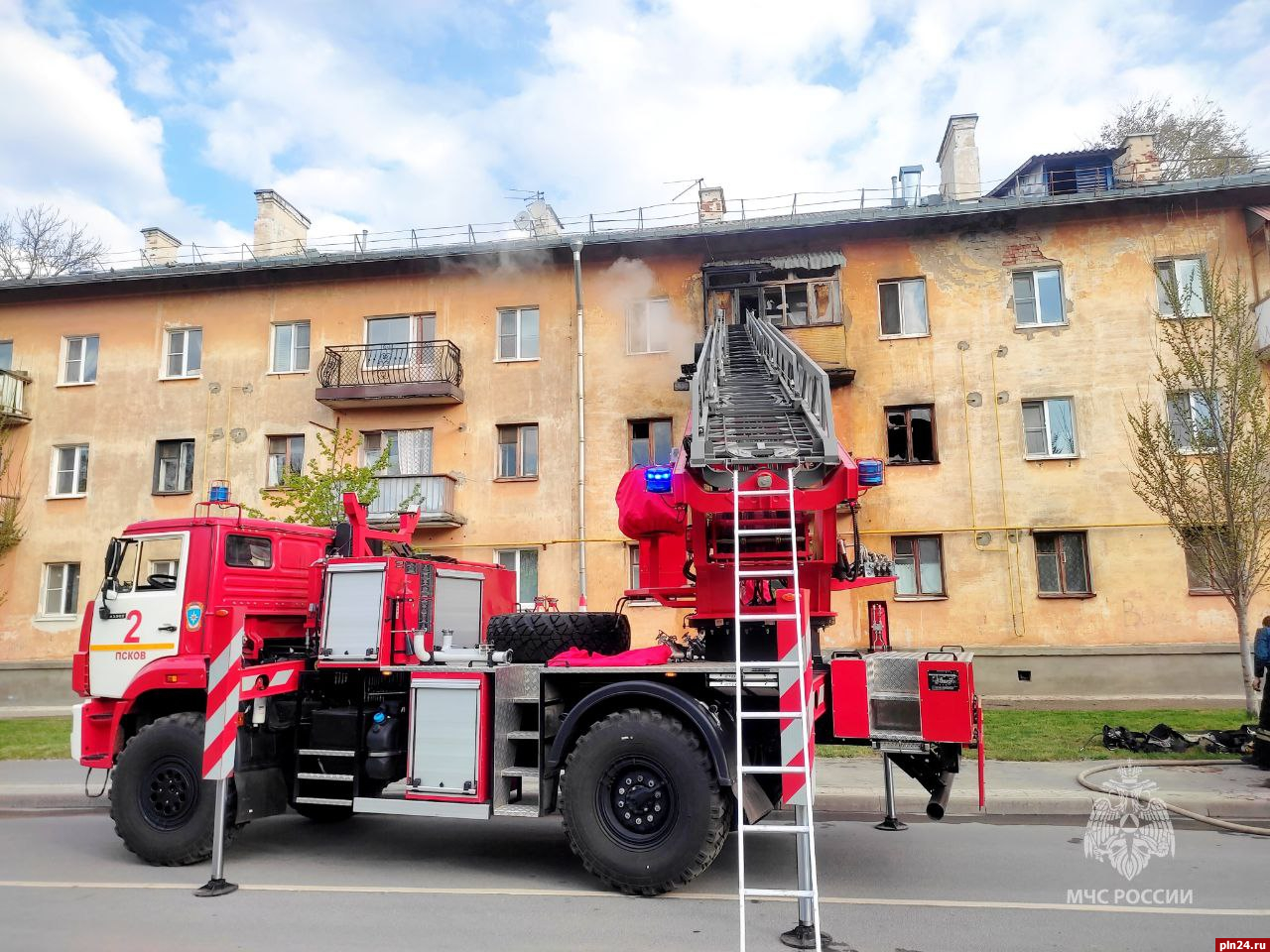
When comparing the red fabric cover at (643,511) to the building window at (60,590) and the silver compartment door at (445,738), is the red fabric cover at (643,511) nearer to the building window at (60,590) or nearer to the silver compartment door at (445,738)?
the silver compartment door at (445,738)

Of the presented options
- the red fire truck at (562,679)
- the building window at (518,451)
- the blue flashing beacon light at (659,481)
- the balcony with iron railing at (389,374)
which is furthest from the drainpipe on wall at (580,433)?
the blue flashing beacon light at (659,481)

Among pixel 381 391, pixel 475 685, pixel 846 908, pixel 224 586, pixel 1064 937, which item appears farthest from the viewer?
pixel 381 391

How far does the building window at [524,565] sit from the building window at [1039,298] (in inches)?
478

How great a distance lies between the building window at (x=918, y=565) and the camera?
1864cm

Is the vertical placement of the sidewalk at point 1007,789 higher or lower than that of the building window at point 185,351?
lower

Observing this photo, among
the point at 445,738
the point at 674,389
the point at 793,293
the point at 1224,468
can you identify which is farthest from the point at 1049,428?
the point at 445,738

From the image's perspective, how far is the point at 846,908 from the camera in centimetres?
545

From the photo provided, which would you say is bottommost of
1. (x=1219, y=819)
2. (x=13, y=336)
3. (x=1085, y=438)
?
(x=1219, y=819)

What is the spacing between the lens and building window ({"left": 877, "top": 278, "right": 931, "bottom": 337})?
774 inches

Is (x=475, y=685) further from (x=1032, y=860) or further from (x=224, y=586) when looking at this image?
(x=1032, y=860)

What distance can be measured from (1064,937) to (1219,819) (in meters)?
4.34

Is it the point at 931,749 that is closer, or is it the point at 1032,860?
the point at 931,749

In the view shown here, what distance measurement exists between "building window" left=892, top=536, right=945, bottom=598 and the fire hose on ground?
8.67m

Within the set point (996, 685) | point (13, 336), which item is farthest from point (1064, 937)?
point (13, 336)
